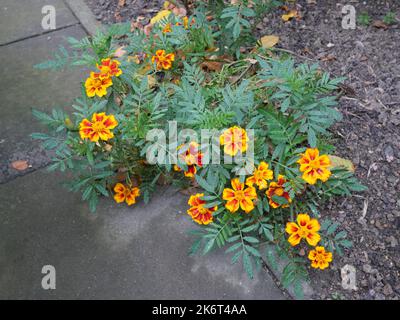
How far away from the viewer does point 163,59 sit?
2.54 metres

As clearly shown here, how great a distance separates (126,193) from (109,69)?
0.65 m

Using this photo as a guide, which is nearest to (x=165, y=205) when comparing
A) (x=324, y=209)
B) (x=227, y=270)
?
(x=227, y=270)

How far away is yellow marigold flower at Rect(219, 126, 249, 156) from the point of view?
192 centimetres

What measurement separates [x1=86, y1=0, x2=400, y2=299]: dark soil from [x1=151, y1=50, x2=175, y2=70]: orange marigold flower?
2.94ft

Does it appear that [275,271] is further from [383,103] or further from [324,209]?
[383,103]

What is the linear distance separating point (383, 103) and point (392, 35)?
25.0 inches

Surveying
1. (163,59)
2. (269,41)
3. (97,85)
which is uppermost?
(97,85)

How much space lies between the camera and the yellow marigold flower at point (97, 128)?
193 cm

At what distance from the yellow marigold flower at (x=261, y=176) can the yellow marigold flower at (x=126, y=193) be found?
63cm

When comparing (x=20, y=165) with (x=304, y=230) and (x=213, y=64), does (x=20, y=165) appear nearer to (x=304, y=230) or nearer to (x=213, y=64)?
(x=213, y=64)
